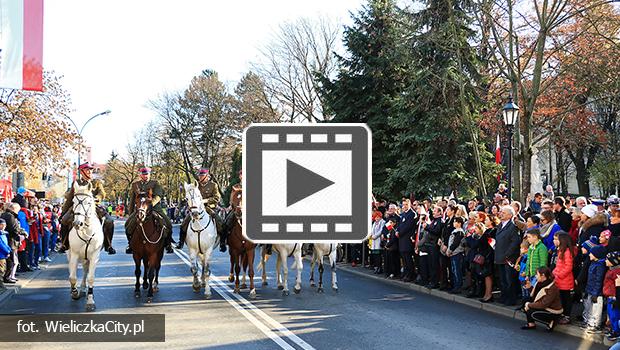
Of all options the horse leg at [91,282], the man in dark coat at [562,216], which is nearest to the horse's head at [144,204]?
the horse leg at [91,282]

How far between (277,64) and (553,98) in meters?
19.2

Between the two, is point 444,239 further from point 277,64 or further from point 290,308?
point 277,64

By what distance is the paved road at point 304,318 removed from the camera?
984 cm

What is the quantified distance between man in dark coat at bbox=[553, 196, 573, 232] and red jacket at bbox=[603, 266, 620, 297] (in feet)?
12.0

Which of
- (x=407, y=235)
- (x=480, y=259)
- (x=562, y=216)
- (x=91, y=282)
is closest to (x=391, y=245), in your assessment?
(x=407, y=235)

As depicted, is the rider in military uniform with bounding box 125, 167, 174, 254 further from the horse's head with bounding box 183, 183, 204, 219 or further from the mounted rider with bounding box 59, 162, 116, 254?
the horse's head with bounding box 183, 183, 204, 219

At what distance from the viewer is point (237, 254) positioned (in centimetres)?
1565

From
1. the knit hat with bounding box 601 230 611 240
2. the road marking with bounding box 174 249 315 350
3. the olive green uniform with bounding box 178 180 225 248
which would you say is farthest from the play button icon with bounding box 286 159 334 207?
the olive green uniform with bounding box 178 180 225 248

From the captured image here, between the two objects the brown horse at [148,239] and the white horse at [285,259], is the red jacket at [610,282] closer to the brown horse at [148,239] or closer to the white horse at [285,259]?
the white horse at [285,259]

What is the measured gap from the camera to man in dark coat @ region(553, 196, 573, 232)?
1400 cm

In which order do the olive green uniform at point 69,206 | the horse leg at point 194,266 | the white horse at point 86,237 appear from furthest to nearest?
the horse leg at point 194,266 < the olive green uniform at point 69,206 < the white horse at point 86,237

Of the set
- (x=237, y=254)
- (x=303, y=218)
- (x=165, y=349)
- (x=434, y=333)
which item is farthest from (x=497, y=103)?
(x=303, y=218)

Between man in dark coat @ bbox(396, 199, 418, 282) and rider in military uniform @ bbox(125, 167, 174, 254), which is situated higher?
rider in military uniform @ bbox(125, 167, 174, 254)

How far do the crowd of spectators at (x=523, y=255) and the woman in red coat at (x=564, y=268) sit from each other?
0.06 ft
